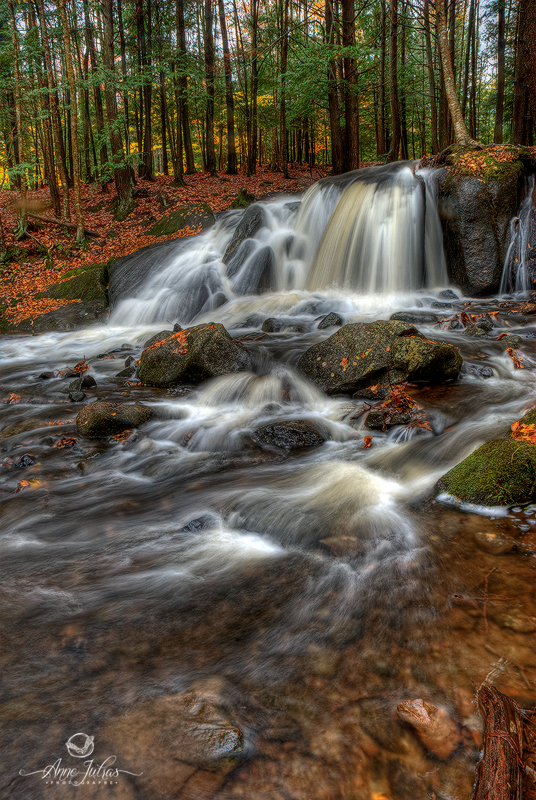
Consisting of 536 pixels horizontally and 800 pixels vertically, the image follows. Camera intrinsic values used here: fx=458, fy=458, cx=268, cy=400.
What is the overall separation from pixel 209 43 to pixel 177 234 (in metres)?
11.6

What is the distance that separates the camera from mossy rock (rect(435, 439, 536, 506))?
11.3 feet

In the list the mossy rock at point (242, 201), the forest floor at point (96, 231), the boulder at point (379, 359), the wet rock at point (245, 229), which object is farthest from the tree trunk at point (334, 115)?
the boulder at point (379, 359)

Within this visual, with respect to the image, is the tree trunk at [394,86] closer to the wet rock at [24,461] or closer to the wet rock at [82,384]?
the wet rock at [82,384]

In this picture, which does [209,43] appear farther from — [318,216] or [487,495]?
[487,495]

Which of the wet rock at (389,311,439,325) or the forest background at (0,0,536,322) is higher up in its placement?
the forest background at (0,0,536,322)

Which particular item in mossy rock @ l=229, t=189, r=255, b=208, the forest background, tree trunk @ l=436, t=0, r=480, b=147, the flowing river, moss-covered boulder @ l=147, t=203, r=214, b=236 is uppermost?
the forest background

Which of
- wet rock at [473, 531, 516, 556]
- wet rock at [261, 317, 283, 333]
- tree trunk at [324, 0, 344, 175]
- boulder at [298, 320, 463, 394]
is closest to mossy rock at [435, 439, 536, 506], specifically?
wet rock at [473, 531, 516, 556]

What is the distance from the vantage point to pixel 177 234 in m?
15.5

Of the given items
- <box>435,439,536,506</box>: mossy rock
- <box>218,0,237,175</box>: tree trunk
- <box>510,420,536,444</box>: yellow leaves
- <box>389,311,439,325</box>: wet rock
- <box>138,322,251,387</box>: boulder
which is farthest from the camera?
<box>218,0,237,175</box>: tree trunk

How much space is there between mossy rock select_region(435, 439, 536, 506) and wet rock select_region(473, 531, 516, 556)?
0.37 m

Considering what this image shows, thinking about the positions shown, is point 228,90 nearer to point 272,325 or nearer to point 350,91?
point 350,91

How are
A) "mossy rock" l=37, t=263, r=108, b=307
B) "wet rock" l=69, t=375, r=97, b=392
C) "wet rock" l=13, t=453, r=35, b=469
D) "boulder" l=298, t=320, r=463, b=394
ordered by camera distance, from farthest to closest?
1. "mossy rock" l=37, t=263, r=108, b=307
2. "wet rock" l=69, t=375, r=97, b=392
3. "boulder" l=298, t=320, r=463, b=394
4. "wet rock" l=13, t=453, r=35, b=469

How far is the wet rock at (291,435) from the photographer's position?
5375 millimetres

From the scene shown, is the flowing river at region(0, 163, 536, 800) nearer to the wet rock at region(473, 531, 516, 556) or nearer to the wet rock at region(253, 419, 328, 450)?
the wet rock at region(473, 531, 516, 556)
